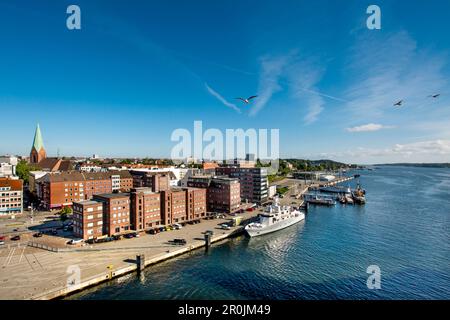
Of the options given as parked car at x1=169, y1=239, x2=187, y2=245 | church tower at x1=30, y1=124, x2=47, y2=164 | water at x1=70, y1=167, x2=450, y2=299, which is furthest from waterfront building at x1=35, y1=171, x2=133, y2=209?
church tower at x1=30, y1=124, x2=47, y2=164

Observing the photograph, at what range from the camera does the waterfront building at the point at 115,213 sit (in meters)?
31.5

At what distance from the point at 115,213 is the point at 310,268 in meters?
21.7

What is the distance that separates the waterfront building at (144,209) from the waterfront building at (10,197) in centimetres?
2349

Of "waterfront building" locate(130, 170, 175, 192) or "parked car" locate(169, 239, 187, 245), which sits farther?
"waterfront building" locate(130, 170, 175, 192)

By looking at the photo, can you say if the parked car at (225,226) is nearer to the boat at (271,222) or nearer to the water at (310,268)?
the water at (310,268)

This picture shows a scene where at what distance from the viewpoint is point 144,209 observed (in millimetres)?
34656

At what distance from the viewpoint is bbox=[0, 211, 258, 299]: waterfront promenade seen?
19319 millimetres

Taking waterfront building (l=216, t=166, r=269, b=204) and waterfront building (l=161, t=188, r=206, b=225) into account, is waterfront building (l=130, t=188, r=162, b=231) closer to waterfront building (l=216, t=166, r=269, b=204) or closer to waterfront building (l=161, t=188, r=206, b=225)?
waterfront building (l=161, t=188, r=206, b=225)

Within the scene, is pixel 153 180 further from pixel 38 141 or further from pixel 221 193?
pixel 38 141

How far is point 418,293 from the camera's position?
66.9ft

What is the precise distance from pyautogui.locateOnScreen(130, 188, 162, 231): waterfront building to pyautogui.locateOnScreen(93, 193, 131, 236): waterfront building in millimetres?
764

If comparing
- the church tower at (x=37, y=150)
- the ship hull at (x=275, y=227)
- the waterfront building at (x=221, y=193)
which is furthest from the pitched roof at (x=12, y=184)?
the ship hull at (x=275, y=227)

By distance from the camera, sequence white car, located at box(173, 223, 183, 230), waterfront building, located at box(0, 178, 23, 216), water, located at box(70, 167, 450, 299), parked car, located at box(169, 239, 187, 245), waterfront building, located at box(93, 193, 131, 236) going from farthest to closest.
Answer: waterfront building, located at box(0, 178, 23, 216) → white car, located at box(173, 223, 183, 230) → waterfront building, located at box(93, 193, 131, 236) → parked car, located at box(169, 239, 187, 245) → water, located at box(70, 167, 450, 299)
